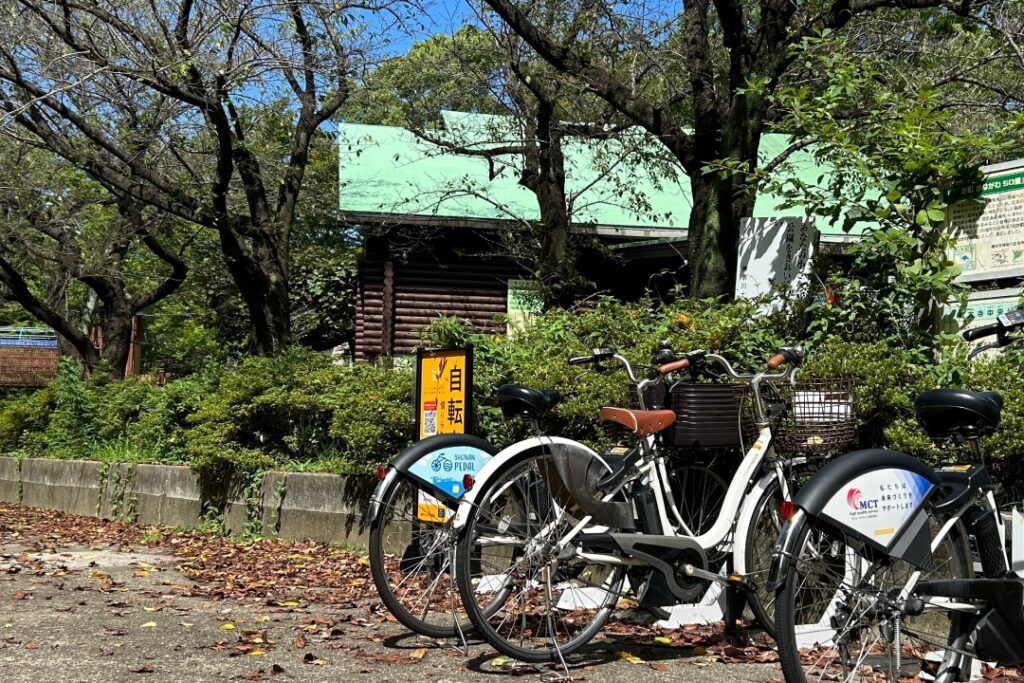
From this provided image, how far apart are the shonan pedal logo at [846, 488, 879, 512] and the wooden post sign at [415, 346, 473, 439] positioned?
12.2 ft

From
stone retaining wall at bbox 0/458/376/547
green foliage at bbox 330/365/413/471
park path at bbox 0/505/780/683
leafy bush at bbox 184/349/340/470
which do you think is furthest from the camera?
leafy bush at bbox 184/349/340/470

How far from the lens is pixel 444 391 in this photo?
7520mm

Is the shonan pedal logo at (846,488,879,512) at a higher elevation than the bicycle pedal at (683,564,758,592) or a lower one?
higher

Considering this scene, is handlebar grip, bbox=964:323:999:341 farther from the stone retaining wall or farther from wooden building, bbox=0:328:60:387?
wooden building, bbox=0:328:60:387

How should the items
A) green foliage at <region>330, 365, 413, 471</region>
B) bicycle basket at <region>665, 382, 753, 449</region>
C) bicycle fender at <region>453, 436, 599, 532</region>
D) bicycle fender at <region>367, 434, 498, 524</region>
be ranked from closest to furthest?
bicycle fender at <region>453, 436, 599, 532</region> → bicycle basket at <region>665, 382, 753, 449</region> → bicycle fender at <region>367, 434, 498, 524</region> → green foliage at <region>330, 365, 413, 471</region>

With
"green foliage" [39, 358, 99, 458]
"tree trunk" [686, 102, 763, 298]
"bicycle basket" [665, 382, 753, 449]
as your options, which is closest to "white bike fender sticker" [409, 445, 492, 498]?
"bicycle basket" [665, 382, 753, 449]

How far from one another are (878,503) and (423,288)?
1484 centimetres

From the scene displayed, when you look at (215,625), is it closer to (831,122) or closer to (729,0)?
(831,122)

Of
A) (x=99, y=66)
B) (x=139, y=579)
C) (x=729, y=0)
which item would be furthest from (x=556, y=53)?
(x=139, y=579)

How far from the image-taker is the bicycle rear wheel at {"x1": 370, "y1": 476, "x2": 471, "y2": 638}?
5.49 m

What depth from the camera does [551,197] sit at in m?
14.6

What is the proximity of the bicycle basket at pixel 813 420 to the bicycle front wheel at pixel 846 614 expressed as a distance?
4.29ft

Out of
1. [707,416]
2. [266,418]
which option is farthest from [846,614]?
[266,418]

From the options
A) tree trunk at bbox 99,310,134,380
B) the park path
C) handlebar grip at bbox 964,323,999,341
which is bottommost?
the park path
